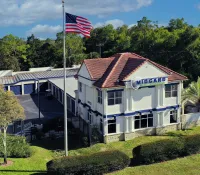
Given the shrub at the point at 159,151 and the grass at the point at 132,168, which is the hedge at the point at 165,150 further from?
the grass at the point at 132,168

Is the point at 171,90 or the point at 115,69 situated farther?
the point at 171,90

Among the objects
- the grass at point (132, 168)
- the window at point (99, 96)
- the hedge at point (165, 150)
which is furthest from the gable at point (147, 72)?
the hedge at point (165, 150)

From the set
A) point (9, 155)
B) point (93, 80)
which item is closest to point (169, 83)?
point (93, 80)

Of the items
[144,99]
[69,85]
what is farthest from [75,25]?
[69,85]

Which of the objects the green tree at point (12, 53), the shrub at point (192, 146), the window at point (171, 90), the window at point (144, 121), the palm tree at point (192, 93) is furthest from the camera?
the green tree at point (12, 53)

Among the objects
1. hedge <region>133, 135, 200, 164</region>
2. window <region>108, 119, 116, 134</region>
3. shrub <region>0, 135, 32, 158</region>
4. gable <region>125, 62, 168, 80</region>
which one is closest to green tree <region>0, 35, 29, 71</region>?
window <region>108, 119, 116, 134</region>

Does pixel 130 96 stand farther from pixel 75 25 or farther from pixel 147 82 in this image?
pixel 75 25

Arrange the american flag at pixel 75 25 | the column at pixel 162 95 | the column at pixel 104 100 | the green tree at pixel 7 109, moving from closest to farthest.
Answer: the american flag at pixel 75 25 < the green tree at pixel 7 109 < the column at pixel 104 100 < the column at pixel 162 95
